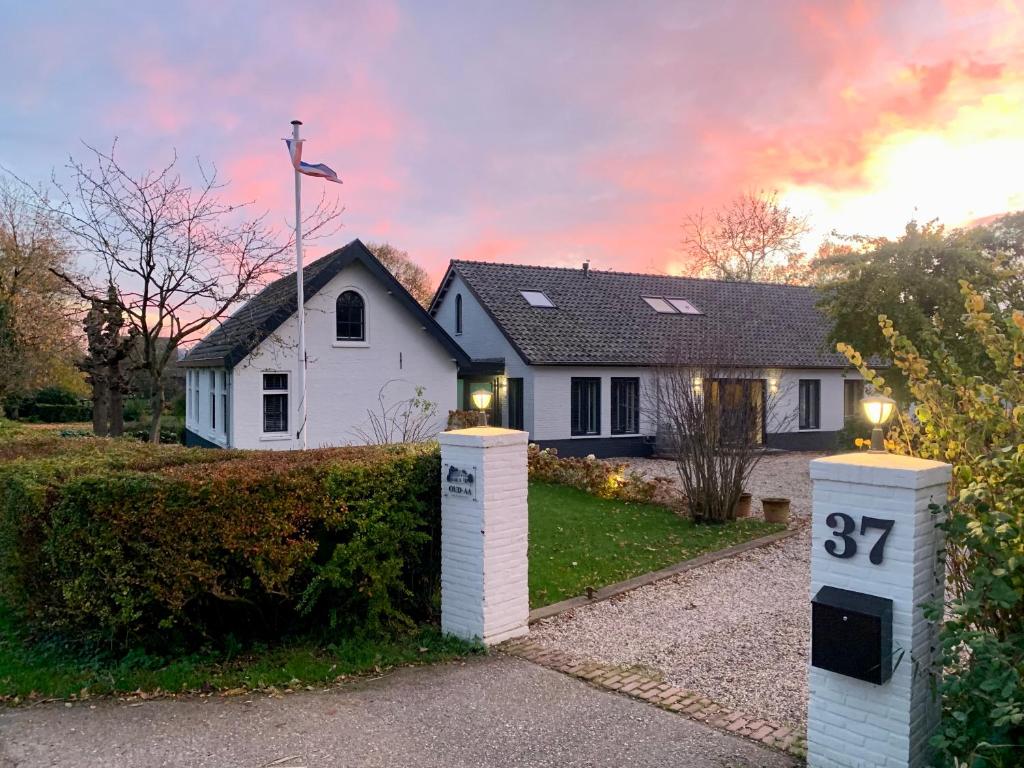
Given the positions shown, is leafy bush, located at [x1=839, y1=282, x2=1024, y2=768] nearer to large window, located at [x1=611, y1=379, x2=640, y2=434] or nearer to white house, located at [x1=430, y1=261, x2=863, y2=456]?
white house, located at [x1=430, y1=261, x2=863, y2=456]

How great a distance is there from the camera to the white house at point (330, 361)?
658 inches

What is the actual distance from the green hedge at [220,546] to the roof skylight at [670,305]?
63.3ft

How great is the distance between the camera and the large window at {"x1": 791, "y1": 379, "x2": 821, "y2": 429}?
2405cm

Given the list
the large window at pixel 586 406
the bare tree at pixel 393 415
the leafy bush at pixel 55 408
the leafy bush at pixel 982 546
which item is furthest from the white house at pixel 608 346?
the leafy bush at pixel 55 408

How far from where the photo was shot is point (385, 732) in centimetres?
417

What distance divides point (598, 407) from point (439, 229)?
700cm

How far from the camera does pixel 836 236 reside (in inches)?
685

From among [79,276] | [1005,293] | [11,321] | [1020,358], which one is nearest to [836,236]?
[1005,293]

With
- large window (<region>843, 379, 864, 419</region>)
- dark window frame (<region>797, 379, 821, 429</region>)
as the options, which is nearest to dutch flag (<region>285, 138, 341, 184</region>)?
dark window frame (<region>797, 379, 821, 429</region>)

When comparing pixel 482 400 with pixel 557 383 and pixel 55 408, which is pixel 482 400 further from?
pixel 55 408

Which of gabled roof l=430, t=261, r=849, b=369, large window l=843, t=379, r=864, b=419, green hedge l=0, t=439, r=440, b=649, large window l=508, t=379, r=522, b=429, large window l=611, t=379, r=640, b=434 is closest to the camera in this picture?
green hedge l=0, t=439, r=440, b=649

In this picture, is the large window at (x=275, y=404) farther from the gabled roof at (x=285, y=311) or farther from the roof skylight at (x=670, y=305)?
the roof skylight at (x=670, y=305)

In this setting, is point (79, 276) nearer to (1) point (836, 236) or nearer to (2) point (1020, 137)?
(2) point (1020, 137)

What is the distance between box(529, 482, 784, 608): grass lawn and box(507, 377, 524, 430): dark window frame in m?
7.26
